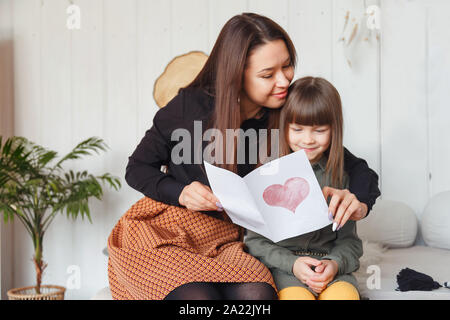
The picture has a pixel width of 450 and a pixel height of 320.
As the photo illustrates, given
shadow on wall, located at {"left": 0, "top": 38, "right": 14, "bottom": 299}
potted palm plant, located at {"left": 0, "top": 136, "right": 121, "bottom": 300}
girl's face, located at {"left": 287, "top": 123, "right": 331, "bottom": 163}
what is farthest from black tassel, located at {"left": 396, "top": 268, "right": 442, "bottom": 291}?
shadow on wall, located at {"left": 0, "top": 38, "right": 14, "bottom": 299}

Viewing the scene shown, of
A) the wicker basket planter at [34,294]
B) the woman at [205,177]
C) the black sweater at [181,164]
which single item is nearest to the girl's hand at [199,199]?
the woman at [205,177]

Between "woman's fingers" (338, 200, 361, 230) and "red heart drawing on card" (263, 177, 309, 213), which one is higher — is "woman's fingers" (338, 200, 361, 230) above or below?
below

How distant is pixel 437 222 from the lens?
1.93 metres

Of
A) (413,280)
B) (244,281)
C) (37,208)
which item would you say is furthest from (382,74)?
(37,208)

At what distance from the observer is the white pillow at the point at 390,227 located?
198 centimetres

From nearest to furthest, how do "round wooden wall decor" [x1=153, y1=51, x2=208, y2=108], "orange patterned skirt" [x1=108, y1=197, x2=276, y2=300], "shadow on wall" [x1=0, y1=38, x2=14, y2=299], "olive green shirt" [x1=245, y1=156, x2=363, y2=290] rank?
"orange patterned skirt" [x1=108, y1=197, x2=276, y2=300] < "olive green shirt" [x1=245, y1=156, x2=363, y2=290] < "round wooden wall decor" [x1=153, y1=51, x2=208, y2=108] < "shadow on wall" [x1=0, y1=38, x2=14, y2=299]

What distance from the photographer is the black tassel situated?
4.32ft

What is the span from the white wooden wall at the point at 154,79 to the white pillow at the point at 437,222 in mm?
170

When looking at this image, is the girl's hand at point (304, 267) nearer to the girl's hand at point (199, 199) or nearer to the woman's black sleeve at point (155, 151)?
the girl's hand at point (199, 199)

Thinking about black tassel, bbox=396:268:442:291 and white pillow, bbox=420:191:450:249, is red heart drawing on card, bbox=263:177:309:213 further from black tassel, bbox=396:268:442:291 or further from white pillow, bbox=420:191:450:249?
white pillow, bbox=420:191:450:249

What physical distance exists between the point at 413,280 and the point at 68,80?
1986 millimetres

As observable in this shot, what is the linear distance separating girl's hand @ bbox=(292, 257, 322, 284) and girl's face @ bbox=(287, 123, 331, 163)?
0.98 ft

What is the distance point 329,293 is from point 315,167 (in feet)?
1.22
